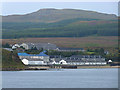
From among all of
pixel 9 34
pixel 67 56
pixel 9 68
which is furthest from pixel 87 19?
pixel 9 68

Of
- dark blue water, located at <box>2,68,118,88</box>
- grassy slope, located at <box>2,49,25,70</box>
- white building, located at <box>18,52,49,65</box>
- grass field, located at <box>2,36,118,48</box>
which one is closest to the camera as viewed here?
dark blue water, located at <box>2,68,118,88</box>

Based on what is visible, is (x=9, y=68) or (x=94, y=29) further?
(x=94, y=29)

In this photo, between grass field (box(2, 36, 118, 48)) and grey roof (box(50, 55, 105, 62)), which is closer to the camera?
grey roof (box(50, 55, 105, 62))

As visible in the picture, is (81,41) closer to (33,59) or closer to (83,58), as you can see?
(83,58)

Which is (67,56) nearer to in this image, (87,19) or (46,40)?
(46,40)

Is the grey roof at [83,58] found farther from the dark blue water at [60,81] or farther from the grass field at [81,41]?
the dark blue water at [60,81]

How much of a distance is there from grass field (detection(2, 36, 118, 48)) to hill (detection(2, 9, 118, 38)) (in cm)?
178

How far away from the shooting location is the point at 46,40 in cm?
10681

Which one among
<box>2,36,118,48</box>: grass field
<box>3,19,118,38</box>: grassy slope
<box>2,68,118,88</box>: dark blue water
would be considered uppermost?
<box>3,19,118,38</box>: grassy slope

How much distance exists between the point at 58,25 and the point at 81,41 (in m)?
18.0

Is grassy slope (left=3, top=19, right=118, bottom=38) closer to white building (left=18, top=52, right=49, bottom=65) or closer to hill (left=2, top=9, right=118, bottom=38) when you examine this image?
hill (left=2, top=9, right=118, bottom=38)

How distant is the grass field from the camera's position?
9707cm

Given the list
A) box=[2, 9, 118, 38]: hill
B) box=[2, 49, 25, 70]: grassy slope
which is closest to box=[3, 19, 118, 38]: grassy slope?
box=[2, 9, 118, 38]: hill

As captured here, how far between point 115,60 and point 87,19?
51755 mm
